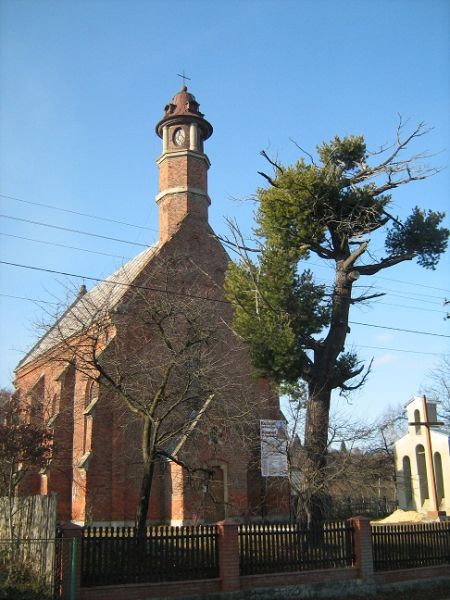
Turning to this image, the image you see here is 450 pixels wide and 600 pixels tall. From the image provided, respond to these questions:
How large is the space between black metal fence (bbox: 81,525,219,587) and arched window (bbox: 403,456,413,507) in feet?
54.7

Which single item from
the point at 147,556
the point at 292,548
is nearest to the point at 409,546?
the point at 292,548

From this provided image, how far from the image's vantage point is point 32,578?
11125 mm

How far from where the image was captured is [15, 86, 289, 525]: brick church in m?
19.2

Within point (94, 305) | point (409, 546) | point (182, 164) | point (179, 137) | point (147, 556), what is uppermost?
point (179, 137)

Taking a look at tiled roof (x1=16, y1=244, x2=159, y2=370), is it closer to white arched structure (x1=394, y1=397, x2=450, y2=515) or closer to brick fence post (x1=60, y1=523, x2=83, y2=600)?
brick fence post (x1=60, y1=523, x2=83, y2=600)

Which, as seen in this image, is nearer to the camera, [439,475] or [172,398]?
[172,398]

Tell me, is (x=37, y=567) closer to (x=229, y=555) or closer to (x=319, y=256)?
(x=229, y=555)

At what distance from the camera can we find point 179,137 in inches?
1242

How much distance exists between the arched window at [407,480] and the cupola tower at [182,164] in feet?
48.4

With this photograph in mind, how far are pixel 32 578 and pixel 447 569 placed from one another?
10.6 meters

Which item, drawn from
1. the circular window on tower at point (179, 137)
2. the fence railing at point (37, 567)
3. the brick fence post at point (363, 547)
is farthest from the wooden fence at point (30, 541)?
the circular window on tower at point (179, 137)

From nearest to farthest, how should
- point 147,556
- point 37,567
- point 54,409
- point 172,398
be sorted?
point 37,567, point 147,556, point 172,398, point 54,409

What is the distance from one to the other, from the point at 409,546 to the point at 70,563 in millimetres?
8822

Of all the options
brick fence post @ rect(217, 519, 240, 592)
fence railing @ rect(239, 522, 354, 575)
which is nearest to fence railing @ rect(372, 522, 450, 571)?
fence railing @ rect(239, 522, 354, 575)
